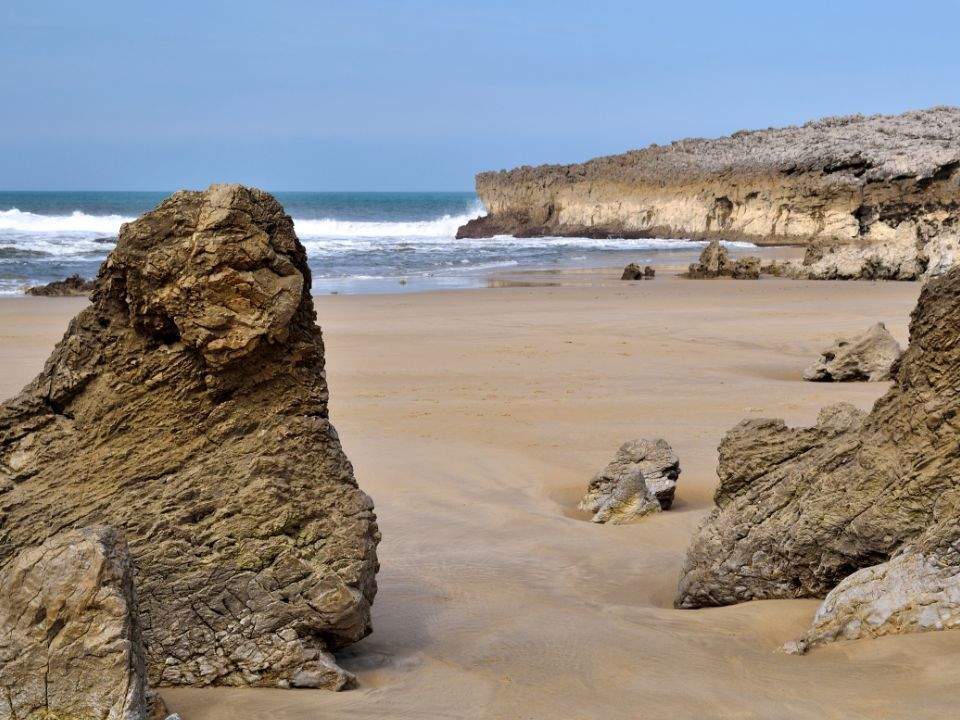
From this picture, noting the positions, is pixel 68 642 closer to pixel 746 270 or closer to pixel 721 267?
pixel 721 267

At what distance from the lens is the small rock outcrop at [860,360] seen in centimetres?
1113

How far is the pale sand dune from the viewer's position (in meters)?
3.58

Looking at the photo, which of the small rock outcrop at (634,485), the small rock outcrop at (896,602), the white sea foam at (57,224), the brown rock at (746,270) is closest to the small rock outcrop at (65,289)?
the brown rock at (746,270)

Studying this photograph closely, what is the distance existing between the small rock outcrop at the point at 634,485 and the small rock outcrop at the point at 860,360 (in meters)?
4.47

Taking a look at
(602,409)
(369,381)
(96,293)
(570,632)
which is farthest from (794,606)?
(369,381)

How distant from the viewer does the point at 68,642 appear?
9.59ft

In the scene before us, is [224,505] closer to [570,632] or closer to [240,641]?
[240,641]

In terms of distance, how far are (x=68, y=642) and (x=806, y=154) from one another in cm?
5214

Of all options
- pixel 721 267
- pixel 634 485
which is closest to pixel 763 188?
pixel 721 267

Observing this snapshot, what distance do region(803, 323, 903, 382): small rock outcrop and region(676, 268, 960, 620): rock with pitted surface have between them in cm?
636

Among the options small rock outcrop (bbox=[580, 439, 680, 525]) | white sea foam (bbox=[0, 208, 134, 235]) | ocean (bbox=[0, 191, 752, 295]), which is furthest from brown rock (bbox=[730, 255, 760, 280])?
white sea foam (bbox=[0, 208, 134, 235])

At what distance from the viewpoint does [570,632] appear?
4.47 m

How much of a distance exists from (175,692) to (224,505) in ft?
2.14

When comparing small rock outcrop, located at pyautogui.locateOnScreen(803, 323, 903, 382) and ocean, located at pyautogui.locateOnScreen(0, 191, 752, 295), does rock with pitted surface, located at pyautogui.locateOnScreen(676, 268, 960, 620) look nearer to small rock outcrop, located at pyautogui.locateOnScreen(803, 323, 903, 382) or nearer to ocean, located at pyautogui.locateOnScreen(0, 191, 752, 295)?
small rock outcrop, located at pyautogui.locateOnScreen(803, 323, 903, 382)
